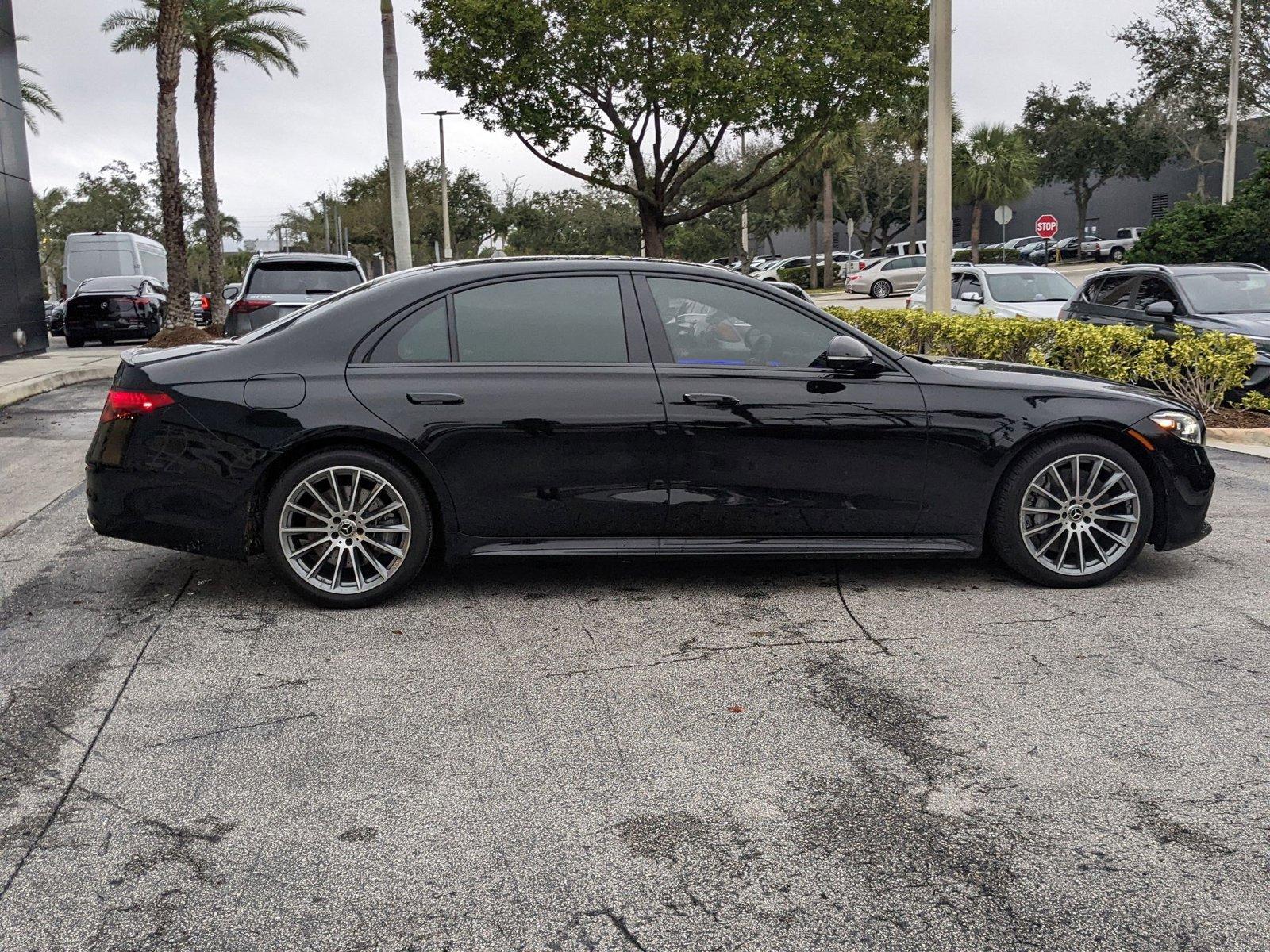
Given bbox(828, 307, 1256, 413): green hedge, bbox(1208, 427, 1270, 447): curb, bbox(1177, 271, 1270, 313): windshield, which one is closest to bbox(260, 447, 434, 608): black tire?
bbox(828, 307, 1256, 413): green hedge

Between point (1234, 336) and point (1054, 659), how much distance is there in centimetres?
764

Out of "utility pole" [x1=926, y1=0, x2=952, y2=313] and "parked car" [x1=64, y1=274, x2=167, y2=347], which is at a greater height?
"utility pole" [x1=926, y1=0, x2=952, y2=313]

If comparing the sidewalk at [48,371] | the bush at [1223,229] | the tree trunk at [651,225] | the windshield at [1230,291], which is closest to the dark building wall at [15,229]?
the sidewalk at [48,371]

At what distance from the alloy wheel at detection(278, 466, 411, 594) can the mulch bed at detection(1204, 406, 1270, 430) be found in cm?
843

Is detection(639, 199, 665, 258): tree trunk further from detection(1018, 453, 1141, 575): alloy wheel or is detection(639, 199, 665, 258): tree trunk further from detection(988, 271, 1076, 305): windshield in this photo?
detection(1018, 453, 1141, 575): alloy wheel

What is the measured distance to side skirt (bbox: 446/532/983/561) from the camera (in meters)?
5.71

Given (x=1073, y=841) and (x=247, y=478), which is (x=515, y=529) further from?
(x=1073, y=841)

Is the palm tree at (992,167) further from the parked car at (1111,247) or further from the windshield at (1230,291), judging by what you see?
the windshield at (1230,291)

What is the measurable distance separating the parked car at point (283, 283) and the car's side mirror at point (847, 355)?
10913 mm

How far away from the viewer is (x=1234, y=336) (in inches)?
443

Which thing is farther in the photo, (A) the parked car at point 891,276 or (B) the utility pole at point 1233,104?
(A) the parked car at point 891,276

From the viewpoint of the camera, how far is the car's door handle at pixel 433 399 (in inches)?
221

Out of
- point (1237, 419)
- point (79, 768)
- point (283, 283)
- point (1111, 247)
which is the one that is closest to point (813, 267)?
point (1111, 247)

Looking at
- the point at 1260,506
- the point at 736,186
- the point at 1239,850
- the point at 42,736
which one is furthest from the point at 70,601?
the point at 736,186
